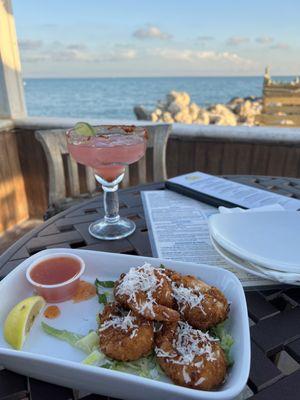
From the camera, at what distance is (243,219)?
1.08 m

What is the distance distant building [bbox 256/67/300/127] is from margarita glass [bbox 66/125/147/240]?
424cm

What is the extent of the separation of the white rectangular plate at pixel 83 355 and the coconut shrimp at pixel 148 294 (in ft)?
0.36

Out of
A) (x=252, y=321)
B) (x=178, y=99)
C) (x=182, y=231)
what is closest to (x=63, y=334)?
(x=252, y=321)

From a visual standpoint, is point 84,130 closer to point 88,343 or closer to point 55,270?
point 55,270

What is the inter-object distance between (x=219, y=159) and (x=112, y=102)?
35.7m

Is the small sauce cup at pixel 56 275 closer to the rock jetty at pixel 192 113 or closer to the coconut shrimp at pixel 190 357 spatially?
the coconut shrimp at pixel 190 357

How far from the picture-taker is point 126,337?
1.90 feet

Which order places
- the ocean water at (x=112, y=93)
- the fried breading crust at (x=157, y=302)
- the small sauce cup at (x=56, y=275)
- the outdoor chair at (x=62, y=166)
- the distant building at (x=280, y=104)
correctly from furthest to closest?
the ocean water at (x=112, y=93) < the distant building at (x=280, y=104) < the outdoor chair at (x=62, y=166) < the small sauce cup at (x=56, y=275) < the fried breading crust at (x=157, y=302)

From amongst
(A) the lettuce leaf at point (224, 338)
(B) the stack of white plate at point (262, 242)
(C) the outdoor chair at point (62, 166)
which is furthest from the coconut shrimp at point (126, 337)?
(C) the outdoor chair at point (62, 166)

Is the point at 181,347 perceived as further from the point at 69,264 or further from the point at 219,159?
the point at 219,159

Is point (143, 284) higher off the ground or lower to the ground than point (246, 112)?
higher

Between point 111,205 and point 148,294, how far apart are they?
0.66 m

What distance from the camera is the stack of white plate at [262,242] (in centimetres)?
83

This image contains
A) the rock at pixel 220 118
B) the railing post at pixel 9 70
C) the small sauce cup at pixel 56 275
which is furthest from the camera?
the rock at pixel 220 118
